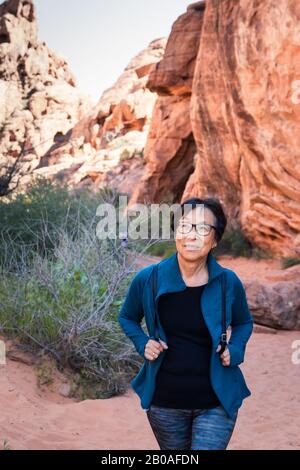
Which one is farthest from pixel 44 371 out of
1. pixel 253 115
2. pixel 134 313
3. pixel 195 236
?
pixel 253 115

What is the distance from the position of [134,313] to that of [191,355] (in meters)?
0.36

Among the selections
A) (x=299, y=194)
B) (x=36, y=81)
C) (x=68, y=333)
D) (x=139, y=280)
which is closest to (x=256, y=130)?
(x=299, y=194)

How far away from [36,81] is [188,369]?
4621 centimetres

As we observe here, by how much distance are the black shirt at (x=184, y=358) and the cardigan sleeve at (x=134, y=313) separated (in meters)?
0.16

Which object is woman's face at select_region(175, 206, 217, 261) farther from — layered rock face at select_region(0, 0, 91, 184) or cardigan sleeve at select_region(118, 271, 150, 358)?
layered rock face at select_region(0, 0, 91, 184)

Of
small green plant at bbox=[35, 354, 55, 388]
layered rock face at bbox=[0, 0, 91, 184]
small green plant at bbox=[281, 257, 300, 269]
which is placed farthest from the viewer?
layered rock face at bbox=[0, 0, 91, 184]

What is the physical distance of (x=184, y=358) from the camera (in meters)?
2.40

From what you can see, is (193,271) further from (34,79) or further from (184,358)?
(34,79)

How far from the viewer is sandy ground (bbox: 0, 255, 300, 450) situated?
468 centimetres

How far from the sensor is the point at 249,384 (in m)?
6.96

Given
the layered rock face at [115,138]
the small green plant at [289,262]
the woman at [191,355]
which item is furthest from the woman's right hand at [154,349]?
the layered rock face at [115,138]

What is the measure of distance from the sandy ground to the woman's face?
2383 millimetres

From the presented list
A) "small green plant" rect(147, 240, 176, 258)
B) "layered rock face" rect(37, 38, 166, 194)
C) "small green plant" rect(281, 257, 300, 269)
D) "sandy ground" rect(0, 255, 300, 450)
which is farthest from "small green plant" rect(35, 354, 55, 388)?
"layered rock face" rect(37, 38, 166, 194)

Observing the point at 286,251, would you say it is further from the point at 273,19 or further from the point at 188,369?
the point at 188,369
